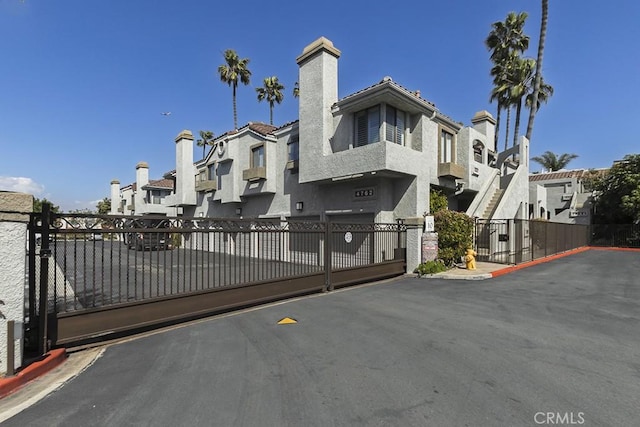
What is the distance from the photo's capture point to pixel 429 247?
11.8 meters

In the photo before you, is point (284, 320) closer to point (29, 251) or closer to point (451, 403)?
point (451, 403)

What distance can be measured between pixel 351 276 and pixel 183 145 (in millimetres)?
23003

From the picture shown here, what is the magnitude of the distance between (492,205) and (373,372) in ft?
58.0

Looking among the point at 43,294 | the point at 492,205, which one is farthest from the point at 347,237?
the point at 492,205

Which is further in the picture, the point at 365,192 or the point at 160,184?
the point at 160,184

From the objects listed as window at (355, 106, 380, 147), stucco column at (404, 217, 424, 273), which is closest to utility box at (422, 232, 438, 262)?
stucco column at (404, 217, 424, 273)

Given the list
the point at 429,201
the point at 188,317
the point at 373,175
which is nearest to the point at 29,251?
the point at 188,317

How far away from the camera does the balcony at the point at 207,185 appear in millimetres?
24141

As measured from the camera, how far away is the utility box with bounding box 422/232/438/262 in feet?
38.6

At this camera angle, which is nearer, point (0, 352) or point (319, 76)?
point (0, 352)

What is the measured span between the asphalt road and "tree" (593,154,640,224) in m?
24.1

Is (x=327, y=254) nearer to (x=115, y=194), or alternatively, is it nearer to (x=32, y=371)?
(x=32, y=371)

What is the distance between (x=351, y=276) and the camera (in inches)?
390

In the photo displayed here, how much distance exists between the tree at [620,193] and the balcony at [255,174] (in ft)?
89.1
